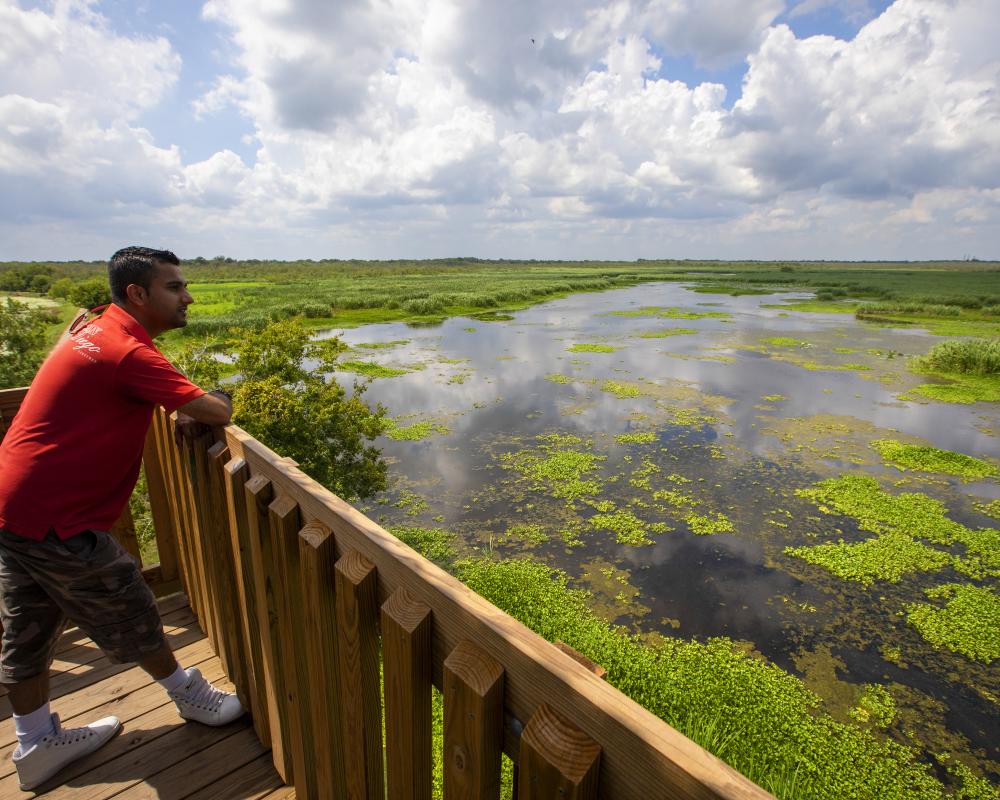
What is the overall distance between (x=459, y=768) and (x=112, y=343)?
180 centimetres

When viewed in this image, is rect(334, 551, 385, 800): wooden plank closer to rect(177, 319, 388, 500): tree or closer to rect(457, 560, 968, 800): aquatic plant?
rect(457, 560, 968, 800): aquatic plant

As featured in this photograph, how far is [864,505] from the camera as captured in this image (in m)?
8.18

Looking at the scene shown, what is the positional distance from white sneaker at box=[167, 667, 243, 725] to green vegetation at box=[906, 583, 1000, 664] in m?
6.65

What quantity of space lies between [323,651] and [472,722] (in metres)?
0.66

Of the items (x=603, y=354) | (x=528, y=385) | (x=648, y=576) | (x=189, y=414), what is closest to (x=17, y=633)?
(x=189, y=414)

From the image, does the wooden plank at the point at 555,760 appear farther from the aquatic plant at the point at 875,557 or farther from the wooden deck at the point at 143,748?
the aquatic plant at the point at 875,557

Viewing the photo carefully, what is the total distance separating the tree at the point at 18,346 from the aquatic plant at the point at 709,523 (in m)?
11.6

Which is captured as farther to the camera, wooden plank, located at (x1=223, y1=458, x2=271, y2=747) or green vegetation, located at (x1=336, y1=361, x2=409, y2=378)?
green vegetation, located at (x1=336, y1=361, x2=409, y2=378)

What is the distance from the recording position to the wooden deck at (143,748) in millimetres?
1856

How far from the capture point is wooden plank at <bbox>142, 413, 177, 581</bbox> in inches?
106

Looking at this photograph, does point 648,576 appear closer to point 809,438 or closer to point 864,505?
point 864,505

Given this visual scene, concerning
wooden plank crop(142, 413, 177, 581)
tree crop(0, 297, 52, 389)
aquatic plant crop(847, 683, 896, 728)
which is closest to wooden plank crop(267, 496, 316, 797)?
wooden plank crop(142, 413, 177, 581)

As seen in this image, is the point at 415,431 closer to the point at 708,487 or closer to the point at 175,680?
the point at 708,487

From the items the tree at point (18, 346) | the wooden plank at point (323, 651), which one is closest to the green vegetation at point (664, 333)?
the tree at point (18, 346)
